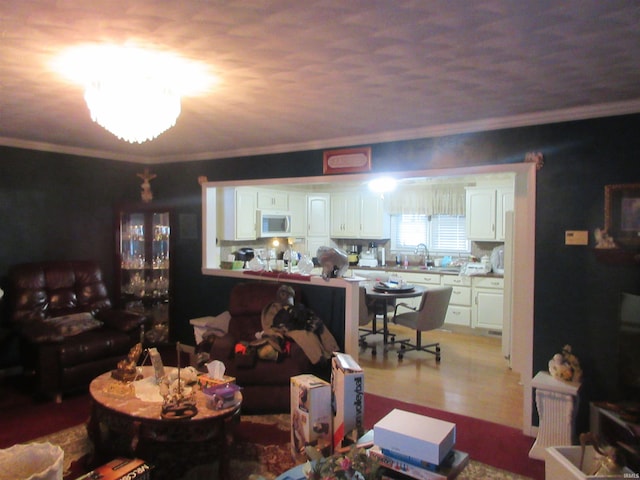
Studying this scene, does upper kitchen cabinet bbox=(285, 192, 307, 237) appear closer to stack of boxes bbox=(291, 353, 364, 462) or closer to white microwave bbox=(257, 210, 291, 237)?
white microwave bbox=(257, 210, 291, 237)

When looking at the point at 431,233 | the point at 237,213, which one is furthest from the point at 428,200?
the point at 237,213

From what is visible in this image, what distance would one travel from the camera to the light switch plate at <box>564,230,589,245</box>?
3.16 m

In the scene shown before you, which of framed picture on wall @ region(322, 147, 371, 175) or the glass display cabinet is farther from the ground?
framed picture on wall @ region(322, 147, 371, 175)

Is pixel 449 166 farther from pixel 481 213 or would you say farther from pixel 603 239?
pixel 481 213

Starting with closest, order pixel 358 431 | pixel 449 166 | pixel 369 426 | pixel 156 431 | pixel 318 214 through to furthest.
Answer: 1. pixel 358 431
2. pixel 156 431
3. pixel 369 426
4. pixel 449 166
5. pixel 318 214

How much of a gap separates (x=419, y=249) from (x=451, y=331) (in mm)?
1640

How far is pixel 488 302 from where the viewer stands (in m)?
6.24

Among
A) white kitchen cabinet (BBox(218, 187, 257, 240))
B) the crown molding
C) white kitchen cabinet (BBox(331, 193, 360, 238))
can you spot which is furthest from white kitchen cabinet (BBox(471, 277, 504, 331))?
white kitchen cabinet (BBox(218, 187, 257, 240))

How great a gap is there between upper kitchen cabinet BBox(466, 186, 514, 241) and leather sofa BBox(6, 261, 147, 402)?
4.89 meters

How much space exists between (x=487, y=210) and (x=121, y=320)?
521 centimetres

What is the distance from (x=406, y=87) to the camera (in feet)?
8.80

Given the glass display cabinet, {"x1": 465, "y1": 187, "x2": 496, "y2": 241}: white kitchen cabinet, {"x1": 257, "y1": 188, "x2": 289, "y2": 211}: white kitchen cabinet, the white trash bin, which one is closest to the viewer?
the white trash bin

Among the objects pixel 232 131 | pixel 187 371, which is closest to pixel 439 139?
pixel 232 131

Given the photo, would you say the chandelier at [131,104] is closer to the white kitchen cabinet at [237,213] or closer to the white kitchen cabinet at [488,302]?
the white kitchen cabinet at [237,213]
